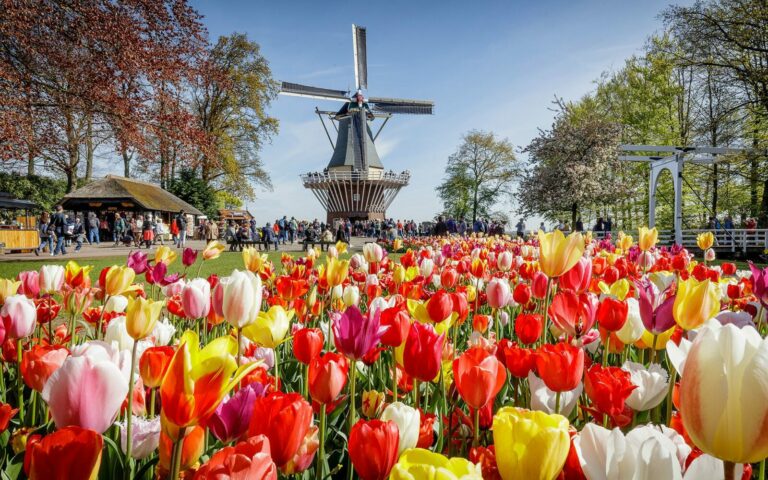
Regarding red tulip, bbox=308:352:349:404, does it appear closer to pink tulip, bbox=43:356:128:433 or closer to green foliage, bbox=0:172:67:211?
pink tulip, bbox=43:356:128:433

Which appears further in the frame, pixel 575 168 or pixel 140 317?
pixel 575 168

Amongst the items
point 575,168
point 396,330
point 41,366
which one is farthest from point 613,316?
point 575,168

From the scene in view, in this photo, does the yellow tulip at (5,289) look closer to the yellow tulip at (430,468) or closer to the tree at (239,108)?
the yellow tulip at (430,468)

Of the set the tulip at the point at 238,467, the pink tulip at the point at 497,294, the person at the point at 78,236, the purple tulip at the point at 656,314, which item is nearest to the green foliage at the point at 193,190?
the person at the point at 78,236

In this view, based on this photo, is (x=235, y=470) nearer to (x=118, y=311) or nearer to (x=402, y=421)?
(x=402, y=421)

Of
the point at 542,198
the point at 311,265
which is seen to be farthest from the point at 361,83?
the point at 311,265

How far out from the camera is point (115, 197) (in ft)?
101

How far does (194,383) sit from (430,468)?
37cm

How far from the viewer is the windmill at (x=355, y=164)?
133ft

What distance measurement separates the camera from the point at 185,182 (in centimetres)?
3725

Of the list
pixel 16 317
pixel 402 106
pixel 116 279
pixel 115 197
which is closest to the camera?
pixel 16 317

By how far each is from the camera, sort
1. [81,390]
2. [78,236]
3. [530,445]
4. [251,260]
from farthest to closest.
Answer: [78,236] < [251,260] < [81,390] < [530,445]

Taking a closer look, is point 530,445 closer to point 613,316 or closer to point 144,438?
point 144,438

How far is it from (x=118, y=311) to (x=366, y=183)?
127 ft
